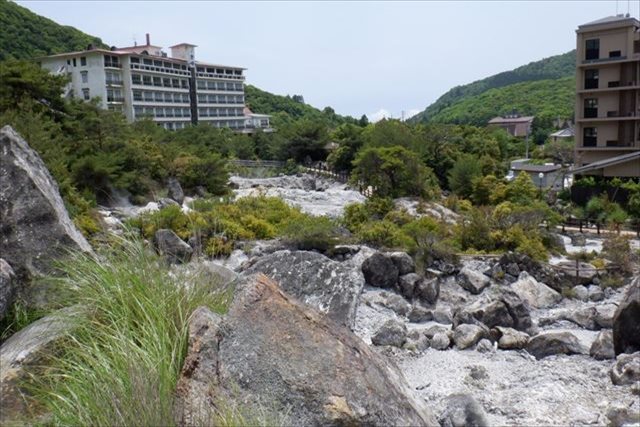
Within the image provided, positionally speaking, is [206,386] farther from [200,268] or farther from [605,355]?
[605,355]

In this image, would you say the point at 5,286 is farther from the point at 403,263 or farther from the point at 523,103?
the point at 523,103

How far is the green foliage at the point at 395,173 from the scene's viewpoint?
1025 inches

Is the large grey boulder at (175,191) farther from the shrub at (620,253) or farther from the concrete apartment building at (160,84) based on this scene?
the shrub at (620,253)

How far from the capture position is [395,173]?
2653 centimetres

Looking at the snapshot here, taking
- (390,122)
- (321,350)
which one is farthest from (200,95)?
(321,350)

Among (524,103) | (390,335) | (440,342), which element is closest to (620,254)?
(440,342)

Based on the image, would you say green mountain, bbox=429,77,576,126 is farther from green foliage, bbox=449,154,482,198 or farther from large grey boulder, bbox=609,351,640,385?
large grey boulder, bbox=609,351,640,385

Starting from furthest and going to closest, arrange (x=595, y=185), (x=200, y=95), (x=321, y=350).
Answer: (x=200, y=95)
(x=595, y=185)
(x=321, y=350)

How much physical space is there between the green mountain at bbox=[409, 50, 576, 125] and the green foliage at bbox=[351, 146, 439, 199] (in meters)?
30.7

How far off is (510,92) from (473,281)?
74772 millimetres

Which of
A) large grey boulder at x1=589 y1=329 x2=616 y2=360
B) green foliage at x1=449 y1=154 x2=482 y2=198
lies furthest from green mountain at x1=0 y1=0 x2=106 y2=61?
large grey boulder at x1=589 y1=329 x2=616 y2=360

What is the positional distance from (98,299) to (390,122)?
32525 mm

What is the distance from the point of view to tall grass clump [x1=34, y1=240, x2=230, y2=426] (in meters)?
2.59

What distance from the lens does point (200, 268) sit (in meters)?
4.20
